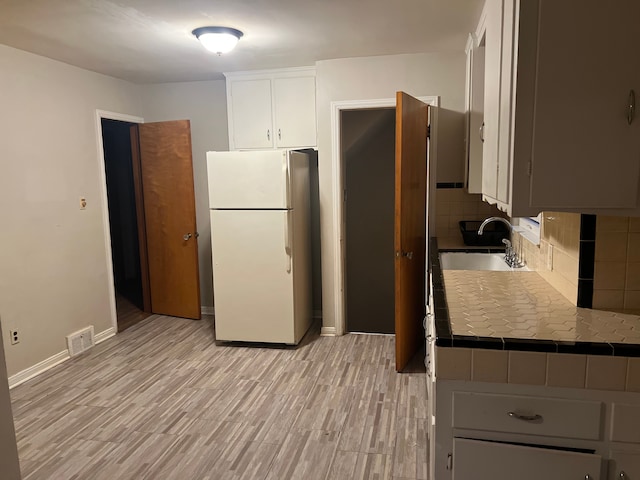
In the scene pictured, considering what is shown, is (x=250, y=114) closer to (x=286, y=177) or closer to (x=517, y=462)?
(x=286, y=177)

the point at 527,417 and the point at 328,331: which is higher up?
the point at 527,417

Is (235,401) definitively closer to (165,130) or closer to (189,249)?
(189,249)

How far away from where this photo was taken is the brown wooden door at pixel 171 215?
4527mm

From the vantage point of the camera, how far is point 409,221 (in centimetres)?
345

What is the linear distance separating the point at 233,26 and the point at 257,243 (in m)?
1.65

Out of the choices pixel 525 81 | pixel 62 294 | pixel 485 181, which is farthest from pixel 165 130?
pixel 525 81

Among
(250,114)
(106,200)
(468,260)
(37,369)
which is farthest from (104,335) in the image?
(468,260)

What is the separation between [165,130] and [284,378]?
269 centimetres

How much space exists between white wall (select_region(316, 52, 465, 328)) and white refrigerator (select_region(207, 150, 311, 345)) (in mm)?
249

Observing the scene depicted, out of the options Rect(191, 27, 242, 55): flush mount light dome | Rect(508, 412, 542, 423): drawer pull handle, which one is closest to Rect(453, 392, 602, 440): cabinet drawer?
Rect(508, 412, 542, 423): drawer pull handle

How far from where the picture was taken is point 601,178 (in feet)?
4.80

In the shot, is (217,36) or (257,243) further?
(257,243)

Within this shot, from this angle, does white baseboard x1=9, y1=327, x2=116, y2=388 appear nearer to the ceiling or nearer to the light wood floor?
the light wood floor

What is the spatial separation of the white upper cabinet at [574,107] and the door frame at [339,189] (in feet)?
7.46
